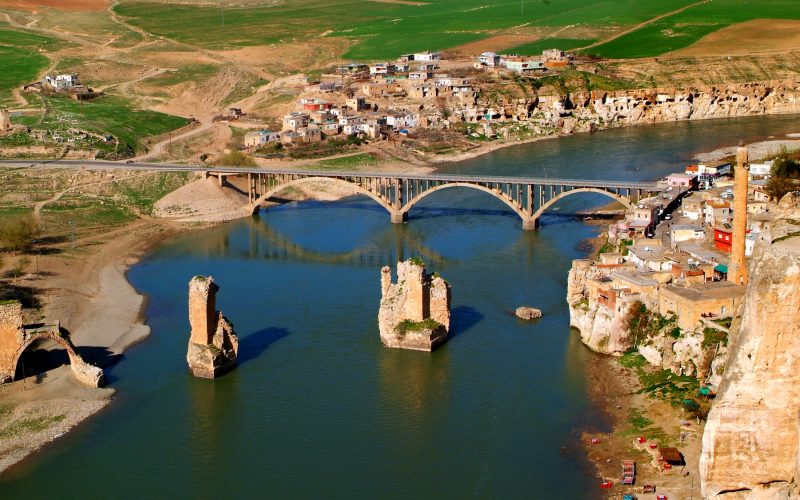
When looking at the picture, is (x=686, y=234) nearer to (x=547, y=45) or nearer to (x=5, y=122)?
(x=5, y=122)

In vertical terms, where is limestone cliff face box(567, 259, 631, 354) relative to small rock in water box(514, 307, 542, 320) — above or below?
above

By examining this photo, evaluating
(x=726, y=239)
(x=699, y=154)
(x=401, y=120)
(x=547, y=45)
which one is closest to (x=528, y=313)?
(x=726, y=239)

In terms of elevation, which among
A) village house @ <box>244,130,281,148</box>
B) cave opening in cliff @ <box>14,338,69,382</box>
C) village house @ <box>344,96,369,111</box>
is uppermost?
village house @ <box>344,96,369,111</box>

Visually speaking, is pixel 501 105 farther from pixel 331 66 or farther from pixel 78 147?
pixel 78 147

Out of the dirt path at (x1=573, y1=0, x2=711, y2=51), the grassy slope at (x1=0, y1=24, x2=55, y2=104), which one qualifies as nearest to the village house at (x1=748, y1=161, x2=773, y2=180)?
the grassy slope at (x1=0, y1=24, x2=55, y2=104)

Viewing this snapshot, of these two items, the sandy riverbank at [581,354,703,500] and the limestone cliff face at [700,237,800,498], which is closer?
the limestone cliff face at [700,237,800,498]

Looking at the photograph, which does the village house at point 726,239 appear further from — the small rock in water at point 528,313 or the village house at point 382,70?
the village house at point 382,70

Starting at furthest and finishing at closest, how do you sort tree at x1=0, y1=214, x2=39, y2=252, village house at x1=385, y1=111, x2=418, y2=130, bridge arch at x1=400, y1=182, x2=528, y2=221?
village house at x1=385, y1=111, x2=418, y2=130
bridge arch at x1=400, y1=182, x2=528, y2=221
tree at x1=0, y1=214, x2=39, y2=252

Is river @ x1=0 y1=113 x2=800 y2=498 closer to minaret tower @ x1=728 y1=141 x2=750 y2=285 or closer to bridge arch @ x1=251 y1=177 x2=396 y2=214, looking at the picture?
minaret tower @ x1=728 y1=141 x2=750 y2=285
